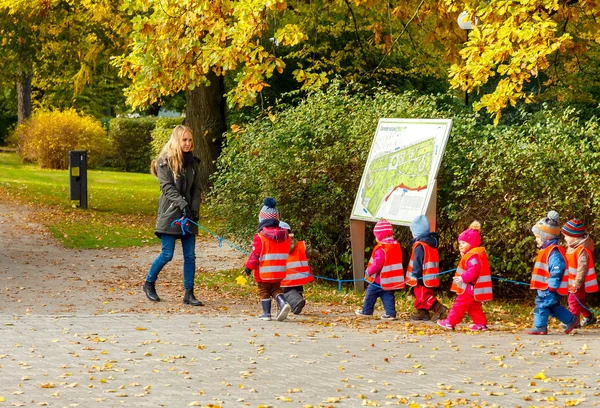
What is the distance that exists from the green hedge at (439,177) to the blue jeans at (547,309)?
4.39 feet

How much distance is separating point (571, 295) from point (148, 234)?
10.3m

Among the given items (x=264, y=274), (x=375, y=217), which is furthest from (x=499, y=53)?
(x=264, y=274)

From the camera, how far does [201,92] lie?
73.6 ft

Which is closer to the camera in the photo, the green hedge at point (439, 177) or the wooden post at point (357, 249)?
the green hedge at point (439, 177)

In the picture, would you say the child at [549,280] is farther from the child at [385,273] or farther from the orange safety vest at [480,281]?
the child at [385,273]

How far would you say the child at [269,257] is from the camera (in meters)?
10.0

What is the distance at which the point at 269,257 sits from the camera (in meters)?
10.1

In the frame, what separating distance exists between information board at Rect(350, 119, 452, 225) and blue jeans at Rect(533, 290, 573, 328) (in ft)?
6.29

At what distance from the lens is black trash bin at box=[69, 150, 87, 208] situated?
21.4 metres

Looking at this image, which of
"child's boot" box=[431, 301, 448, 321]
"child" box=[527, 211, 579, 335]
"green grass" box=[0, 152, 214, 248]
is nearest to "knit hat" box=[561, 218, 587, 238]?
"child" box=[527, 211, 579, 335]

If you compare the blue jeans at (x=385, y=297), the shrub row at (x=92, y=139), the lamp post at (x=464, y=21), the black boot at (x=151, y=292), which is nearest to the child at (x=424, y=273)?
the blue jeans at (x=385, y=297)

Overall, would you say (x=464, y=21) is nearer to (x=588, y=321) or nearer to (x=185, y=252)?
(x=588, y=321)

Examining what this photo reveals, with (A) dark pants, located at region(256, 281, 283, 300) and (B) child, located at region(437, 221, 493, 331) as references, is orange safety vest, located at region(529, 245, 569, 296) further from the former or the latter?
(A) dark pants, located at region(256, 281, 283, 300)

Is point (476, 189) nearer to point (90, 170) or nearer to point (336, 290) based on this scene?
point (336, 290)
